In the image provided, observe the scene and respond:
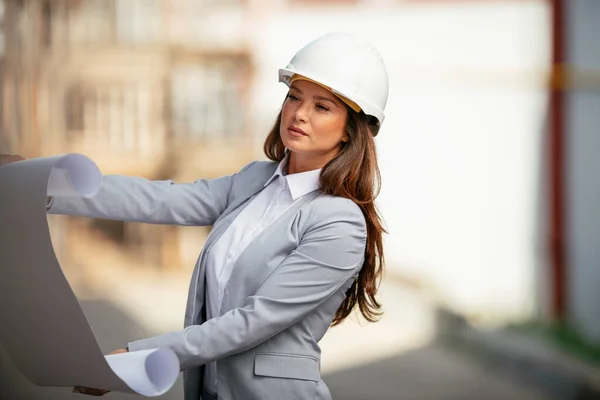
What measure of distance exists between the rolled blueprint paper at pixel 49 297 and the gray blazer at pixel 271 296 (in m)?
0.08

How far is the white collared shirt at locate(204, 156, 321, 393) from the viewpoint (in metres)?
1.58

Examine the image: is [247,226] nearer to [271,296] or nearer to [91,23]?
[271,296]

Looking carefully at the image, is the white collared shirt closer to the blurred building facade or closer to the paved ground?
the paved ground

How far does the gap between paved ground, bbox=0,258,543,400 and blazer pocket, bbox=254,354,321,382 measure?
9.53ft

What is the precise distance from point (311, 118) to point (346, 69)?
102 mm

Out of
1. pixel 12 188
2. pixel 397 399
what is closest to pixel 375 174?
pixel 12 188

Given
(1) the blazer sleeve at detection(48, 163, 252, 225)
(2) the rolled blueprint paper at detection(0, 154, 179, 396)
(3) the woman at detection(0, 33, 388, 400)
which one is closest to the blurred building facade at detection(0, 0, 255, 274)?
(1) the blazer sleeve at detection(48, 163, 252, 225)

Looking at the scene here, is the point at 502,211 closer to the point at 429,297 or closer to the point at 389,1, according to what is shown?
the point at 429,297

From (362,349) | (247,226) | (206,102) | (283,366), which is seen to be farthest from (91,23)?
(283,366)

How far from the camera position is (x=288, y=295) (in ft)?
4.91

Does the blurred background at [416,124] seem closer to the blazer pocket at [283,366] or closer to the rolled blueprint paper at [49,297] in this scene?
the blazer pocket at [283,366]

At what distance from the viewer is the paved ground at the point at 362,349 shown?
179 inches

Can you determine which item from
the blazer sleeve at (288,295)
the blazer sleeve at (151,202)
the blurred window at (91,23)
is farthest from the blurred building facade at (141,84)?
the blazer sleeve at (288,295)

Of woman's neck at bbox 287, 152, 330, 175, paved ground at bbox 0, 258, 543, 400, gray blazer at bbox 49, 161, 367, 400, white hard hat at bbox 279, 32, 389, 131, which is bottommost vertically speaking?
paved ground at bbox 0, 258, 543, 400
